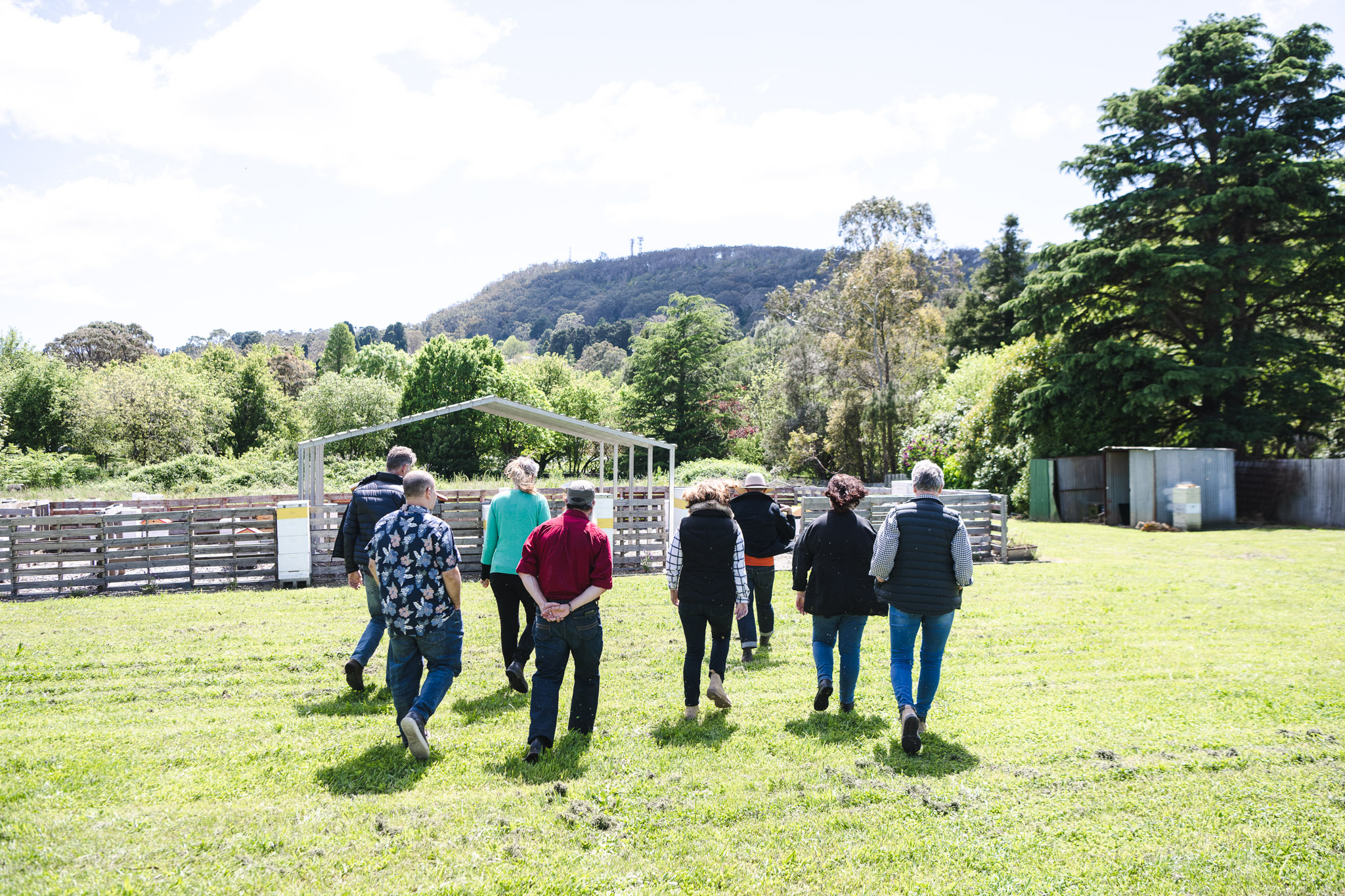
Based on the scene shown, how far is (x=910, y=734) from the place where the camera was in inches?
184

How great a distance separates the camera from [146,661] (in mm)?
7016

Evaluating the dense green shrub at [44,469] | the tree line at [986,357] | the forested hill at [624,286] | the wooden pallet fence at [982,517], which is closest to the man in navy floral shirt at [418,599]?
the wooden pallet fence at [982,517]

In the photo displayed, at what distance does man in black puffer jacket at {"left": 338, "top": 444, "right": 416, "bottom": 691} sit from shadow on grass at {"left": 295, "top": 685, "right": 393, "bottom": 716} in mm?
111

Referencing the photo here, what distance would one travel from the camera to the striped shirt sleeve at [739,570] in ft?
17.6

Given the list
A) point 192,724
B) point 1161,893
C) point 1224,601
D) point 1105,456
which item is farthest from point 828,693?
point 1105,456

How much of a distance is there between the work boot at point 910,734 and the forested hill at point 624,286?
119673 mm

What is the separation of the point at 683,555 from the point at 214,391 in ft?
169

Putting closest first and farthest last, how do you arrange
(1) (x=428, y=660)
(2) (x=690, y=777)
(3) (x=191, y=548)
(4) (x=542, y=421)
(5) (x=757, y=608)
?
1. (2) (x=690, y=777)
2. (1) (x=428, y=660)
3. (5) (x=757, y=608)
4. (3) (x=191, y=548)
5. (4) (x=542, y=421)

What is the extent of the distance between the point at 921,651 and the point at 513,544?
2.90m

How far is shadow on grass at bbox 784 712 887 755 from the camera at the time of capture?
16.4 ft

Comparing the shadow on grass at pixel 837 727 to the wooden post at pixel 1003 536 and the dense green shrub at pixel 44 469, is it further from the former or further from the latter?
the dense green shrub at pixel 44 469

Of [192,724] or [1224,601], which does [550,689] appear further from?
[1224,601]

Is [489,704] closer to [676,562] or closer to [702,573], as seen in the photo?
[676,562]

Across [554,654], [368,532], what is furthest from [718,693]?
[368,532]
